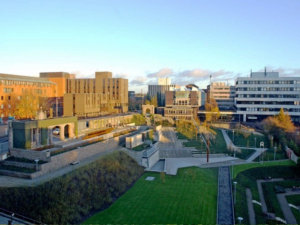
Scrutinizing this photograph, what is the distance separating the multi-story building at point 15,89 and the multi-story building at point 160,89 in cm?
4696

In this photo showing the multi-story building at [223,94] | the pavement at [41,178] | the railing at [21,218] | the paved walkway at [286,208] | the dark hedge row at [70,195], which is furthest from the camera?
the multi-story building at [223,94]

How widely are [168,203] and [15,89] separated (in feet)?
158

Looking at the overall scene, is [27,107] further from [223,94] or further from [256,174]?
[223,94]

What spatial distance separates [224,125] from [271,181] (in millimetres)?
34040

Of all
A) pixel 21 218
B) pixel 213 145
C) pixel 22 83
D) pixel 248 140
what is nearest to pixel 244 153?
pixel 213 145

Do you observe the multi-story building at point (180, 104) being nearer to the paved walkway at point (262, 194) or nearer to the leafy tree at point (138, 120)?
the leafy tree at point (138, 120)

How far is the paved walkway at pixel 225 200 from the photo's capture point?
64.6 ft

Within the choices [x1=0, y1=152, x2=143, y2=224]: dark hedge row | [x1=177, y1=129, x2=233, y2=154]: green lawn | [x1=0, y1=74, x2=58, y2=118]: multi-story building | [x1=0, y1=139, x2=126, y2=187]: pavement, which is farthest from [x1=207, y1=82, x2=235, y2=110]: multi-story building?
[x1=0, y1=152, x2=143, y2=224]: dark hedge row

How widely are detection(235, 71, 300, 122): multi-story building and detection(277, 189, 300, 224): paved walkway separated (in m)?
44.5

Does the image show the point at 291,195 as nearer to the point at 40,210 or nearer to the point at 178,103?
the point at 40,210

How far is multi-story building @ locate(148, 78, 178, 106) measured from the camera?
104 m

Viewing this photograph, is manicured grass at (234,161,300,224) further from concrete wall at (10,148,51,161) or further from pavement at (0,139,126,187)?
concrete wall at (10,148,51,161)

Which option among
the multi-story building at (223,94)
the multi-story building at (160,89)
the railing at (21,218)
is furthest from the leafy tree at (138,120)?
the multi-story building at (223,94)

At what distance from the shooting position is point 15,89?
5609 cm
